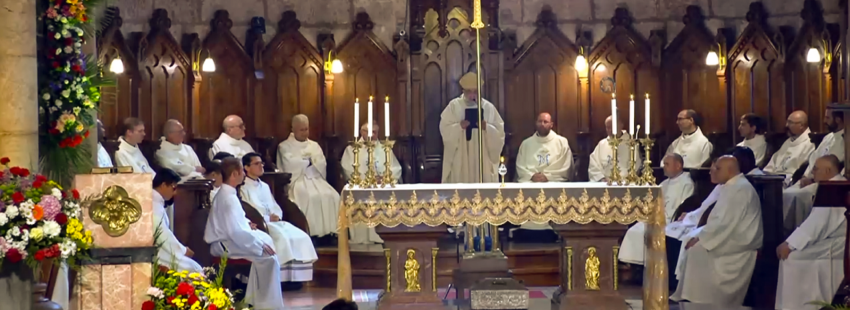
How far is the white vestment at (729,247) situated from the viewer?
9.98m

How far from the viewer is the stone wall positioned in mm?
13836

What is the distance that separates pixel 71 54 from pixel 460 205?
9.20 ft

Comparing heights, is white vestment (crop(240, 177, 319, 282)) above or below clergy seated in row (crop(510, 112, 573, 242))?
below

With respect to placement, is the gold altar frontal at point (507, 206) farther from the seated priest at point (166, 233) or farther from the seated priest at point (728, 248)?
the seated priest at point (728, 248)

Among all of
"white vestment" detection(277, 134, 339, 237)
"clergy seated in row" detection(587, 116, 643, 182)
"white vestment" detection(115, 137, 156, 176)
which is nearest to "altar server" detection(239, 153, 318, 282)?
"white vestment" detection(115, 137, 156, 176)

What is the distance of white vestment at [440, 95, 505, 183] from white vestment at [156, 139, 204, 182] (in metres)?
2.63

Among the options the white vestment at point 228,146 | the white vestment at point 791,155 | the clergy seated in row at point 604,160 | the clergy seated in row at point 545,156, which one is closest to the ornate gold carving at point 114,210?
the white vestment at point 228,146

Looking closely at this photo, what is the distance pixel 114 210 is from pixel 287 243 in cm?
424

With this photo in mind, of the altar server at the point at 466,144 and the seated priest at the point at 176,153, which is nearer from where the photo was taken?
the seated priest at the point at 176,153

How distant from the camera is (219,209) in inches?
372

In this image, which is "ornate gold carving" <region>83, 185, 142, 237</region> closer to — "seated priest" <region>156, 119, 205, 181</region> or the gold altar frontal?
the gold altar frontal

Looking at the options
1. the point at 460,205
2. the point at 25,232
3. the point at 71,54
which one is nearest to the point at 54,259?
the point at 25,232

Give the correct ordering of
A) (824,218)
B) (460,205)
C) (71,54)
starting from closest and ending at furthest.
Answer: (71,54), (460,205), (824,218)

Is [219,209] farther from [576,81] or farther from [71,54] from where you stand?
[576,81]
